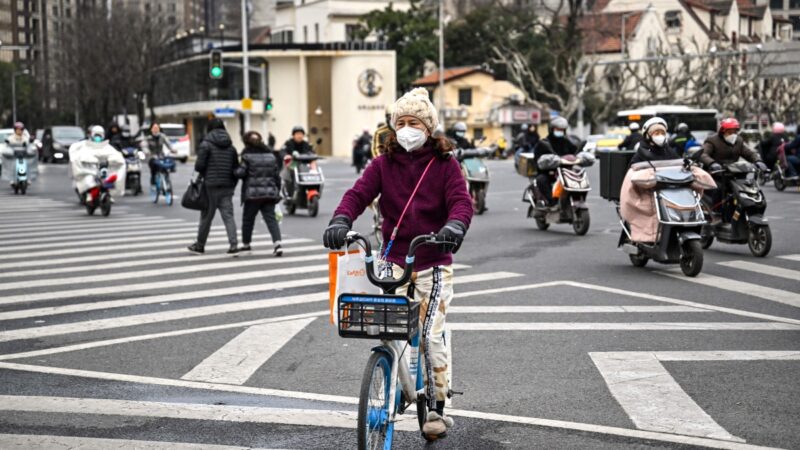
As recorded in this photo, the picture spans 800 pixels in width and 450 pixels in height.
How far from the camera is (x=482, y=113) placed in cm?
8419

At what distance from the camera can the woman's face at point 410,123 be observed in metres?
5.84

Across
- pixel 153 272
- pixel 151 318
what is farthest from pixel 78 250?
pixel 151 318

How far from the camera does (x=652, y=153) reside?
1339cm

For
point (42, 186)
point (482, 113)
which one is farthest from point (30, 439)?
point (482, 113)

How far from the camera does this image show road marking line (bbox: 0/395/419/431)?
21.4ft

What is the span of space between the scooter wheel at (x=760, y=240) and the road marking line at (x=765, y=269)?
660 mm

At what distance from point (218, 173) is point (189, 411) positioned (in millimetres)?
9239

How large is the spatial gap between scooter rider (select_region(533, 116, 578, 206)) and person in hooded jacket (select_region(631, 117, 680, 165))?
527 centimetres

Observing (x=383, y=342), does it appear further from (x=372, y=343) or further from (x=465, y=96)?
(x=465, y=96)

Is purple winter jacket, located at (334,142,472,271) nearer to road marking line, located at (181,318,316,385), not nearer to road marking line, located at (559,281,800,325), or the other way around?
road marking line, located at (181,318,316,385)

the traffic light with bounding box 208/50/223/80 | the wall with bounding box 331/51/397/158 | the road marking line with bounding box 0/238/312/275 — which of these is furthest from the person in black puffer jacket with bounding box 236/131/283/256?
the wall with bounding box 331/51/397/158

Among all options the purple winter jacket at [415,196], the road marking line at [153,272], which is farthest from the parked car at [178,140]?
the purple winter jacket at [415,196]

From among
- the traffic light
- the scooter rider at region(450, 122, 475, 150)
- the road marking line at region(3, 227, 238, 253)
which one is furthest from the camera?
the traffic light

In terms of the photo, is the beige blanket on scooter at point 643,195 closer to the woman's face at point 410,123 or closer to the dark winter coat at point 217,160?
the dark winter coat at point 217,160
